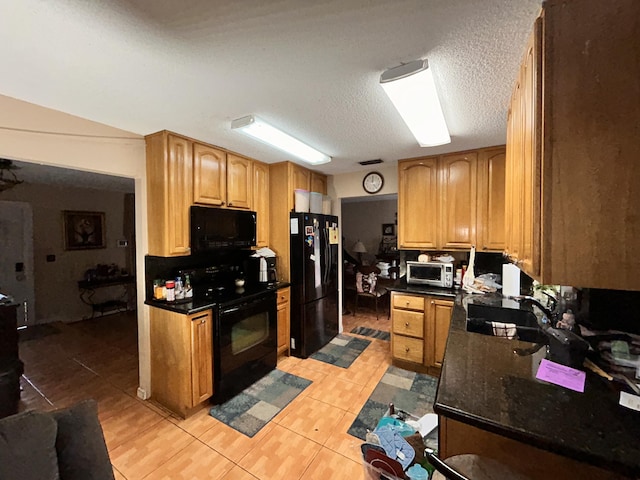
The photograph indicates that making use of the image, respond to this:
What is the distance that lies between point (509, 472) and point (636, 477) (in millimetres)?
293

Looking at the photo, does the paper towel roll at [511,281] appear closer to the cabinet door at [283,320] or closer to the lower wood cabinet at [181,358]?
the cabinet door at [283,320]

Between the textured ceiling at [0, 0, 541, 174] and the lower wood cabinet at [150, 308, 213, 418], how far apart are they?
1.59 meters

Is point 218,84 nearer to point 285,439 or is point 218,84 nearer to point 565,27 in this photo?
point 565,27

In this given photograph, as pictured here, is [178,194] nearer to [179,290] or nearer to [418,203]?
[179,290]

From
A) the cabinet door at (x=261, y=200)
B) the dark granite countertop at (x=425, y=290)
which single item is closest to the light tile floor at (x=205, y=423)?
the dark granite countertop at (x=425, y=290)

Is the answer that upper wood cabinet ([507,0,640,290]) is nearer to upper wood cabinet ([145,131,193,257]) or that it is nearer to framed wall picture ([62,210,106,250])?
upper wood cabinet ([145,131,193,257])

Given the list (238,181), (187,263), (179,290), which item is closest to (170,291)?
(179,290)

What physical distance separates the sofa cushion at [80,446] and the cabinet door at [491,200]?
3164mm

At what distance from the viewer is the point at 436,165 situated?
9.78ft

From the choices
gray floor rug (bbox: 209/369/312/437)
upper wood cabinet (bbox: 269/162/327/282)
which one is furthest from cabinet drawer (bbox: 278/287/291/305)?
gray floor rug (bbox: 209/369/312/437)

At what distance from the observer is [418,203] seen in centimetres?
308

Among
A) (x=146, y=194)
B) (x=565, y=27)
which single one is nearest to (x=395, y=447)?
(x=565, y=27)

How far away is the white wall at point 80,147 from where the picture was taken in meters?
1.67

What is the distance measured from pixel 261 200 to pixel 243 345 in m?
1.64
